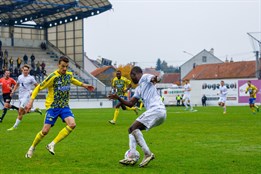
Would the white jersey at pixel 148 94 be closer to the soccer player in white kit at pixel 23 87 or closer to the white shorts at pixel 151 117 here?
the white shorts at pixel 151 117

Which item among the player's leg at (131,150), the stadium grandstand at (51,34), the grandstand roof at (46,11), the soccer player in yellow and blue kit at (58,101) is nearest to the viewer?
the player's leg at (131,150)

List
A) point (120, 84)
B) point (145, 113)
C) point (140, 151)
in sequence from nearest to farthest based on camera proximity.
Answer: point (145, 113) < point (140, 151) < point (120, 84)

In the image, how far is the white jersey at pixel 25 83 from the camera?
66.1 feet

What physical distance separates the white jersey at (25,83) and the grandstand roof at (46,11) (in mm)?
33586

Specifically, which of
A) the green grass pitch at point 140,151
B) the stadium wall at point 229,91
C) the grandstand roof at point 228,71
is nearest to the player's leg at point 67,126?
the green grass pitch at point 140,151

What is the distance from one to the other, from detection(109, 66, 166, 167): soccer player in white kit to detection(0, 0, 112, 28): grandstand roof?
44684mm

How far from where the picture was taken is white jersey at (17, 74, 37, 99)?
66.1 ft

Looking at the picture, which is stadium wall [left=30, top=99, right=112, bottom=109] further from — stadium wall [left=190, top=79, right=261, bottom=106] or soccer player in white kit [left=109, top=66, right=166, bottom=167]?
soccer player in white kit [left=109, top=66, right=166, bottom=167]

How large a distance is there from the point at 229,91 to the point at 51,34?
23.3 meters

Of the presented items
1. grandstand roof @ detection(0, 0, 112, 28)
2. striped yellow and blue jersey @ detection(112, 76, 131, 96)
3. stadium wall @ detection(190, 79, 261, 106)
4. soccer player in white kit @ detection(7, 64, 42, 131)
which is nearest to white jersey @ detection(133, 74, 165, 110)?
soccer player in white kit @ detection(7, 64, 42, 131)

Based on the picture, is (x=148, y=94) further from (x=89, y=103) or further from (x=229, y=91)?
(x=229, y=91)

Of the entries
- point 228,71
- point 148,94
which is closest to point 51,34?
point 228,71

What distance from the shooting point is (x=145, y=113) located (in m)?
10.5

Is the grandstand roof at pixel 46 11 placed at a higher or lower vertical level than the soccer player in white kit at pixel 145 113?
higher
